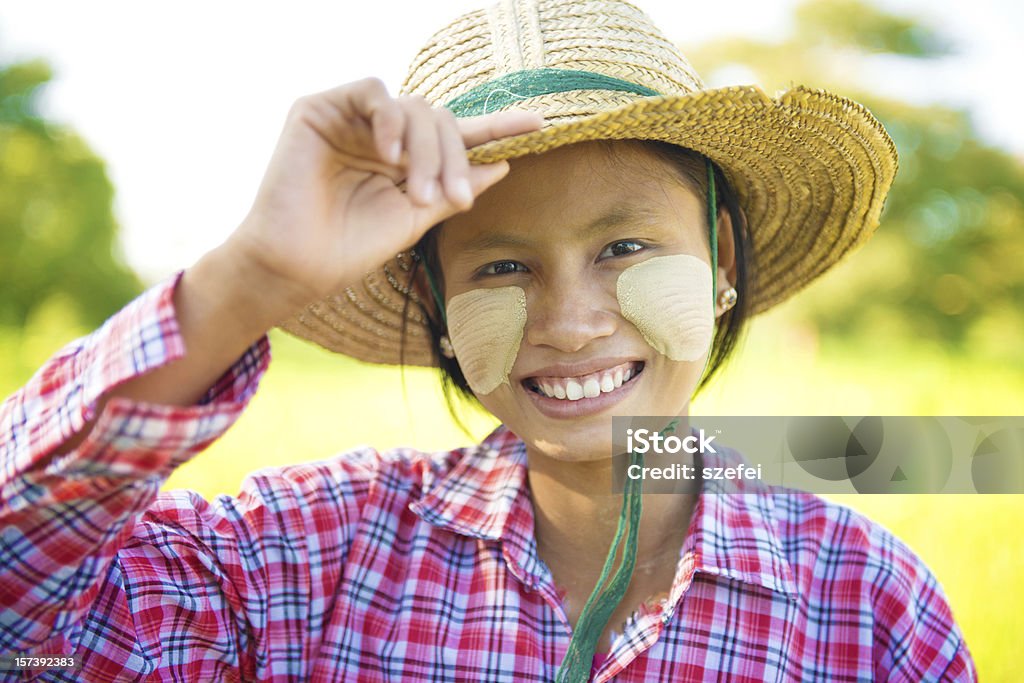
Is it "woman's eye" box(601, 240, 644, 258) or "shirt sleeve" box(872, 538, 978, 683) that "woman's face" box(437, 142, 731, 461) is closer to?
"woman's eye" box(601, 240, 644, 258)

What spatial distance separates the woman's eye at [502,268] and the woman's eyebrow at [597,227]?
3 cm

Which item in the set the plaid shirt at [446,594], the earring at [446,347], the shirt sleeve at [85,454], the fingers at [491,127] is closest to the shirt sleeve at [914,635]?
the plaid shirt at [446,594]

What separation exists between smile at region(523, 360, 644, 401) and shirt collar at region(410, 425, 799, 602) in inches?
11.7

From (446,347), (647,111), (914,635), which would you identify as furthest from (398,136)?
(914,635)

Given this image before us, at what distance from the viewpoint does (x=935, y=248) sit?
7938mm

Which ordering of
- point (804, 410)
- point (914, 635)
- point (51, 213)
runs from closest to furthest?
point (914, 635), point (804, 410), point (51, 213)

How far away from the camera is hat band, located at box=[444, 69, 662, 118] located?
1479mm

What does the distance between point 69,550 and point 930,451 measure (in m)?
2.35

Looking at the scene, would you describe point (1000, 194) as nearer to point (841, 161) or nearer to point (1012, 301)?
point (1012, 301)

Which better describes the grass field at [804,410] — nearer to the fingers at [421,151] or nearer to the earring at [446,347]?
the earring at [446,347]

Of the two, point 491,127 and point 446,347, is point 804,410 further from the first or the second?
point 491,127

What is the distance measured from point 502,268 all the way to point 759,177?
537mm

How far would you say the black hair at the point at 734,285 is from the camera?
1.61 metres

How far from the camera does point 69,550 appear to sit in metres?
1.20
